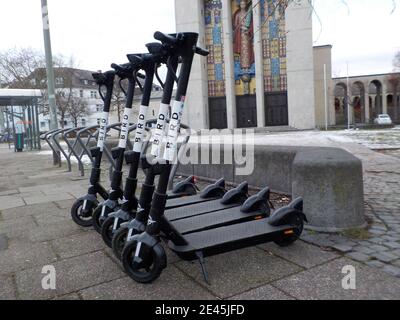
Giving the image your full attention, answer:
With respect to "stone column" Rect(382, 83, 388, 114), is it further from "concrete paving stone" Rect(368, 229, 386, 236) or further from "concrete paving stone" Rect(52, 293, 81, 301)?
"concrete paving stone" Rect(52, 293, 81, 301)

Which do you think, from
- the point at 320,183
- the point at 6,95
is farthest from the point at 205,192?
the point at 6,95

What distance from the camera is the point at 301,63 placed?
35.9m

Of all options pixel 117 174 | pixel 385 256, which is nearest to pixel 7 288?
pixel 117 174

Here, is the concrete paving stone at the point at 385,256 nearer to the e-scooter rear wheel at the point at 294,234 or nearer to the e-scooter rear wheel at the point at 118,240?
the e-scooter rear wheel at the point at 294,234

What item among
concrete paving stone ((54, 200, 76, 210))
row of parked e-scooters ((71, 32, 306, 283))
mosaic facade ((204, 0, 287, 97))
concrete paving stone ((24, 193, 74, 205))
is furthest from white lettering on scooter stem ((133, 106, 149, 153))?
mosaic facade ((204, 0, 287, 97))

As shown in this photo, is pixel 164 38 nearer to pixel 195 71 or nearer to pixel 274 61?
pixel 195 71

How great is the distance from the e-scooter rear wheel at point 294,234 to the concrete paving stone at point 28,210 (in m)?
3.64

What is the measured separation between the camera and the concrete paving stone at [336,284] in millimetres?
2650

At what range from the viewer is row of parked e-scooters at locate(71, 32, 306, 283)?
2.98 metres

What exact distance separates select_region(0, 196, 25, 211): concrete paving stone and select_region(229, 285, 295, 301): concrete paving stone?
16.0 ft

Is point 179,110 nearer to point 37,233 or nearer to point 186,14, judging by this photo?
point 37,233

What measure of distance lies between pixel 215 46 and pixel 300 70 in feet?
29.1

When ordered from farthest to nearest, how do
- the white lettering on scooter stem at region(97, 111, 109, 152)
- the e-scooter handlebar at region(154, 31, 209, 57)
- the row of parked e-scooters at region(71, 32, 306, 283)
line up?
the white lettering on scooter stem at region(97, 111, 109, 152), the row of parked e-scooters at region(71, 32, 306, 283), the e-scooter handlebar at region(154, 31, 209, 57)

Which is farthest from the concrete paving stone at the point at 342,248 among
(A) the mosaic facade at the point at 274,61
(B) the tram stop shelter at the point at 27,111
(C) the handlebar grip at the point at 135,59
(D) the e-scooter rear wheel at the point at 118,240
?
(A) the mosaic facade at the point at 274,61
